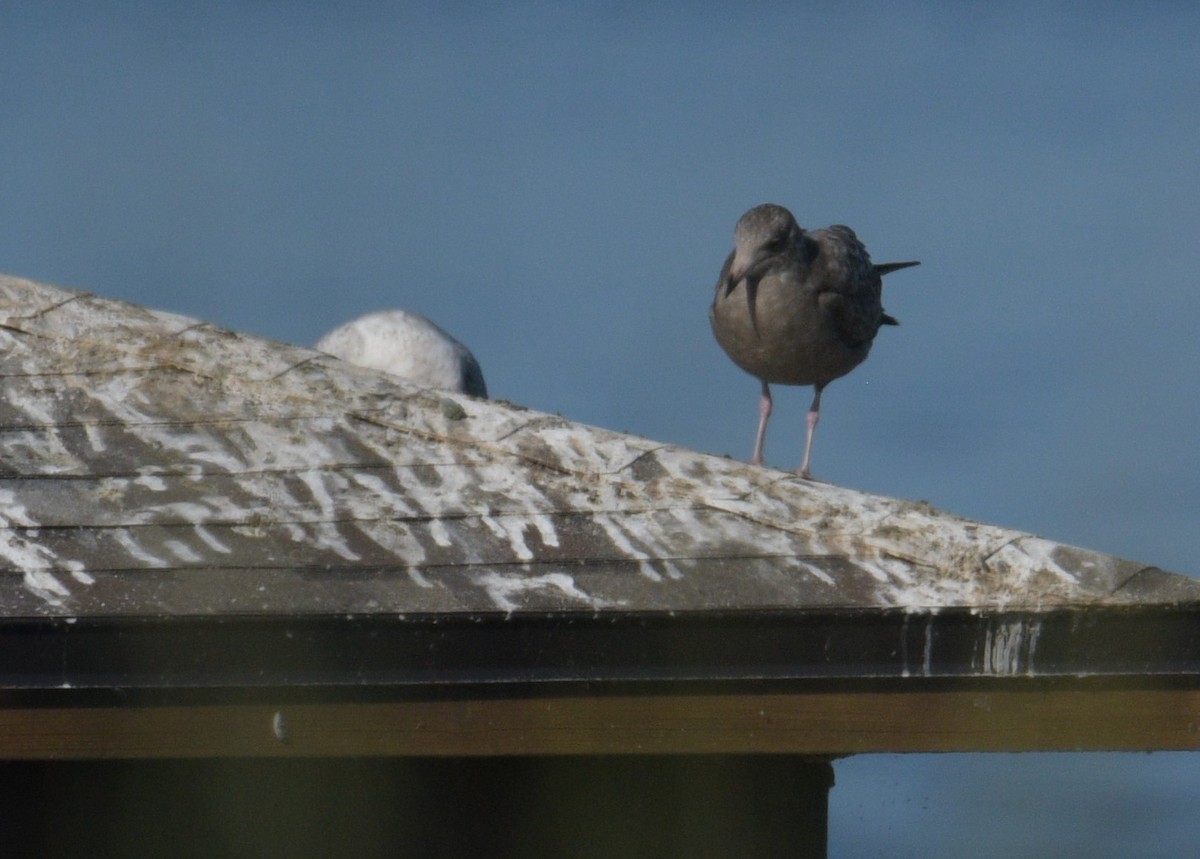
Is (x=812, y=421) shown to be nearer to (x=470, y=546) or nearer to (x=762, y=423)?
(x=762, y=423)

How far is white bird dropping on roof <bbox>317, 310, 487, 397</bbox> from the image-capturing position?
7492mm

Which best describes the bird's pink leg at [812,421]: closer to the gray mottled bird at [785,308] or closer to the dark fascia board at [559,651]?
the gray mottled bird at [785,308]

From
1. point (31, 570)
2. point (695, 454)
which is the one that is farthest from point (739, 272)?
point (31, 570)

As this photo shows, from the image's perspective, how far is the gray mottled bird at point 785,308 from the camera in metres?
8.00

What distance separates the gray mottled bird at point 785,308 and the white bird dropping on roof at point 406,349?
130cm

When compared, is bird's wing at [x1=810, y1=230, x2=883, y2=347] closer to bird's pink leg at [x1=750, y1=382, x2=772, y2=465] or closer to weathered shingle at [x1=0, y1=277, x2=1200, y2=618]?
bird's pink leg at [x1=750, y1=382, x2=772, y2=465]

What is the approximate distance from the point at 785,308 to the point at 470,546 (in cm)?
430

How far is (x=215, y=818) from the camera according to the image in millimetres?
4078

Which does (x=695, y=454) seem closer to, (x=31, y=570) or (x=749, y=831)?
(x=749, y=831)

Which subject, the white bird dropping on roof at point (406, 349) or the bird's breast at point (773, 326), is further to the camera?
the bird's breast at point (773, 326)

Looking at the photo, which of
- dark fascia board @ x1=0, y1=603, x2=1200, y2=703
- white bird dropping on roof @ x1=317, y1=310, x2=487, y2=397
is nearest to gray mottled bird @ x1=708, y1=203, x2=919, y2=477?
white bird dropping on roof @ x1=317, y1=310, x2=487, y2=397

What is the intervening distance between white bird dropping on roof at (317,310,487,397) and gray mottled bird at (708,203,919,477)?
130 cm

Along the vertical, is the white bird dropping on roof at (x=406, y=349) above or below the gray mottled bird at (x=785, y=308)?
below

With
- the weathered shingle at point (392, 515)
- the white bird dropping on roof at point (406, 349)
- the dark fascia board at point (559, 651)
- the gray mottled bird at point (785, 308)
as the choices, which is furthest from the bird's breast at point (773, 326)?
the dark fascia board at point (559, 651)
